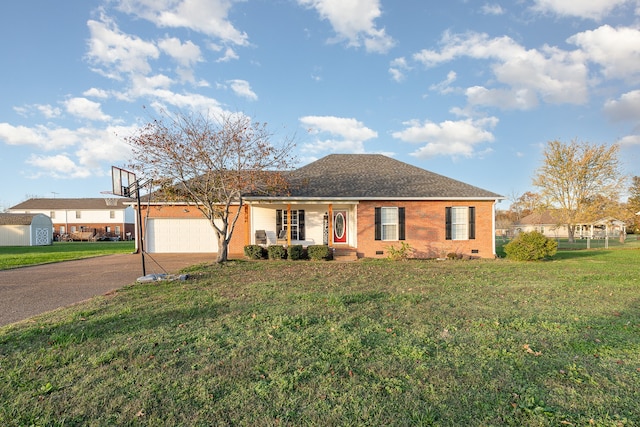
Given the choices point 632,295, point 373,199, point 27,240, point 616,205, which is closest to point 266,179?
point 373,199

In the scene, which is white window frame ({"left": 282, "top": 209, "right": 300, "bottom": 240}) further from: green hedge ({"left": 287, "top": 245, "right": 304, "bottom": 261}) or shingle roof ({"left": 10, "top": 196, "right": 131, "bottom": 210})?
shingle roof ({"left": 10, "top": 196, "right": 131, "bottom": 210})

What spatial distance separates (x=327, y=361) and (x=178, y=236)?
16.9m

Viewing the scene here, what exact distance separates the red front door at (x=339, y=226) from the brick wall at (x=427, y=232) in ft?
4.63

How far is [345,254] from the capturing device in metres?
16.2

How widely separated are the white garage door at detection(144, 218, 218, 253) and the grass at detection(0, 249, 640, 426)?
38.6ft

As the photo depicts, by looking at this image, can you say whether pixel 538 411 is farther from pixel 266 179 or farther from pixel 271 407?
pixel 266 179

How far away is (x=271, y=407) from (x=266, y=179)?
1156cm

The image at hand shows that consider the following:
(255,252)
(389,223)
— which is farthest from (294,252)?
(389,223)

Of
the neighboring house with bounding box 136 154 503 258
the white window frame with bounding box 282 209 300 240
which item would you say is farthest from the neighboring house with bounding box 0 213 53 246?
the white window frame with bounding box 282 209 300 240

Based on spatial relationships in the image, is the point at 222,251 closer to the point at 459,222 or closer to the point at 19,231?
the point at 459,222

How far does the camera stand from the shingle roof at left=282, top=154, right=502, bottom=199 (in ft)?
54.6

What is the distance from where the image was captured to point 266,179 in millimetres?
14156

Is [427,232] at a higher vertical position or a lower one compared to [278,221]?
lower

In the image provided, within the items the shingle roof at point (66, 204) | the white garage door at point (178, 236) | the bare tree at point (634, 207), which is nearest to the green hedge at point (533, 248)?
the white garage door at point (178, 236)
